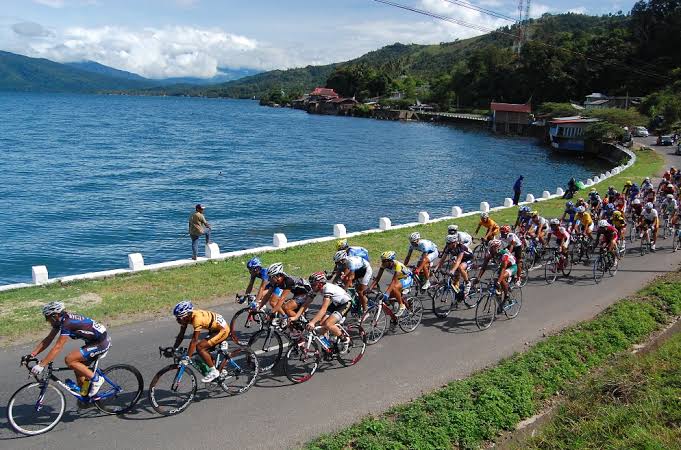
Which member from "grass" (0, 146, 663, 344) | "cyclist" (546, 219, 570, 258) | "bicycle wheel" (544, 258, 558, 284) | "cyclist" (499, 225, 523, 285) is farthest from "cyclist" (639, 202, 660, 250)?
"grass" (0, 146, 663, 344)

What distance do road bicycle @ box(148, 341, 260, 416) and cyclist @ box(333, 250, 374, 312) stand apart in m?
2.75

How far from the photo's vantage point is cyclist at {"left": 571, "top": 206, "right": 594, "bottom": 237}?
17.3 m

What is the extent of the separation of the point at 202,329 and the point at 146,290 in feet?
22.5

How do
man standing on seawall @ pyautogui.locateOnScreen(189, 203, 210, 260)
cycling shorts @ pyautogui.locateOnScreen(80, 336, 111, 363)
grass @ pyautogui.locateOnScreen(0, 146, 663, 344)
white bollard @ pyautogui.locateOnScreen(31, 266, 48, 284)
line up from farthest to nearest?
man standing on seawall @ pyautogui.locateOnScreen(189, 203, 210, 260), white bollard @ pyautogui.locateOnScreen(31, 266, 48, 284), grass @ pyautogui.locateOnScreen(0, 146, 663, 344), cycling shorts @ pyautogui.locateOnScreen(80, 336, 111, 363)

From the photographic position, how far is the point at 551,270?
1648cm

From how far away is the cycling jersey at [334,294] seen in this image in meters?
9.80

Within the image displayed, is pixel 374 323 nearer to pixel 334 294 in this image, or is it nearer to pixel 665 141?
pixel 334 294

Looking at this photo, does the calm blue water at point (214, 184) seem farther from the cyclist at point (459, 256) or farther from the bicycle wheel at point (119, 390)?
the bicycle wheel at point (119, 390)

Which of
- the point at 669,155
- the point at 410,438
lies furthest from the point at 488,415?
the point at 669,155

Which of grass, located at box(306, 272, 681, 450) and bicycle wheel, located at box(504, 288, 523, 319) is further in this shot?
bicycle wheel, located at box(504, 288, 523, 319)

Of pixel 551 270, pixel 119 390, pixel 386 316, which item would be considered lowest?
pixel 551 270

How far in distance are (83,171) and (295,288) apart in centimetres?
4895

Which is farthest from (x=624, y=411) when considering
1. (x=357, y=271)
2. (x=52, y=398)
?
(x=52, y=398)

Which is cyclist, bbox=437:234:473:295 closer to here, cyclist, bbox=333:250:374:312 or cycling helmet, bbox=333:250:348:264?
cyclist, bbox=333:250:374:312
